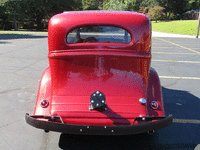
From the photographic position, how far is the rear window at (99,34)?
291cm

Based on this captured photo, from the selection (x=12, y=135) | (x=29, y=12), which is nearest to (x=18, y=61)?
(x=12, y=135)

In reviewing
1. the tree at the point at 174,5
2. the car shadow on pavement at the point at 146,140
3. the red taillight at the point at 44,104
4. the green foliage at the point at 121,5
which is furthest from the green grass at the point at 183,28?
the red taillight at the point at 44,104

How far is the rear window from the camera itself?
2.91 meters

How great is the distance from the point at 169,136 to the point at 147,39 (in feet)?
5.22

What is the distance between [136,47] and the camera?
290cm

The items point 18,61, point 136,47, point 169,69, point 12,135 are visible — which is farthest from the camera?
point 18,61

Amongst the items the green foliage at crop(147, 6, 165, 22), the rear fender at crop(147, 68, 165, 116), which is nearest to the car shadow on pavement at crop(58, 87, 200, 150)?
the rear fender at crop(147, 68, 165, 116)

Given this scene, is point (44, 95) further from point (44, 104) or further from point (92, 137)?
point (92, 137)

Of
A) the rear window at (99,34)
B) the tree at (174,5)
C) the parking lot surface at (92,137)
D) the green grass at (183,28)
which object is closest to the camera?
the rear window at (99,34)

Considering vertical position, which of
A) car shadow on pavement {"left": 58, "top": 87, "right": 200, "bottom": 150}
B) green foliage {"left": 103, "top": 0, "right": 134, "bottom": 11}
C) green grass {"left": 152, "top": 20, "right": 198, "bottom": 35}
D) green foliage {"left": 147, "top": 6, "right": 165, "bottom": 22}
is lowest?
car shadow on pavement {"left": 58, "top": 87, "right": 200, "bottom": 150}

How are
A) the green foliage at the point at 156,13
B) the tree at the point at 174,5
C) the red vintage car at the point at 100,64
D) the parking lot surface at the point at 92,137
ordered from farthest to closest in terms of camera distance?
1. the tree at the point at 174,5
2. the green foliage at the point at 156,13
3. the parking lot surface at the point at 92,137
4. the red vintage car at the point at 100,64

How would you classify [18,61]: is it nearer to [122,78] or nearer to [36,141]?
[36,141]

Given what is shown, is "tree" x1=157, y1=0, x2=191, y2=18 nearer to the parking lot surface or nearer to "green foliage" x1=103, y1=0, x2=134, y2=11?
"green foliage" x1=103, y1=0, x2=134, y2=11

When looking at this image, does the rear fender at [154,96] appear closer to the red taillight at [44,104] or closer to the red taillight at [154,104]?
the red taillight at [154,104]
